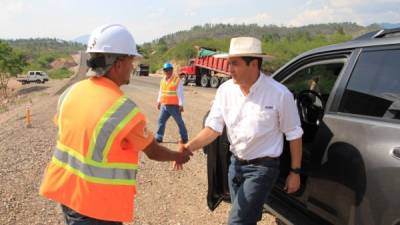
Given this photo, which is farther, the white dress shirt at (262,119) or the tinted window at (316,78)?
the tinted window at (316,78)

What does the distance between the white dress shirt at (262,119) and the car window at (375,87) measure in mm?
409

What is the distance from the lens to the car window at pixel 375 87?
10.1 ft

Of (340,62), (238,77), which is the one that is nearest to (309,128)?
(340,62)

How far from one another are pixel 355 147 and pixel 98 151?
1.59m

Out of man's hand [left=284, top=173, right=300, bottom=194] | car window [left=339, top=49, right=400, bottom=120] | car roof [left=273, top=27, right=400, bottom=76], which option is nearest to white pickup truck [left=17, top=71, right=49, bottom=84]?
car roof [left=273, top=27, right=400, bottom=76]

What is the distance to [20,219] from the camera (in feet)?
18.1

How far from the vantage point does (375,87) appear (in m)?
3.24

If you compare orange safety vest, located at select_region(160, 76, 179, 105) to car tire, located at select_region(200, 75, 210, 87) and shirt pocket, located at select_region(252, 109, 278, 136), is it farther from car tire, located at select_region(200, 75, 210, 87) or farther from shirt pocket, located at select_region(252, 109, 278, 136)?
car tire, located at select_region(200, 75, 210, 87)

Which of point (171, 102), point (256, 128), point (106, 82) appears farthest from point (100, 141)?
point (171, 102)

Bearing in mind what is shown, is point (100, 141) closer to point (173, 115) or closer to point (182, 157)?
point (182, 157)

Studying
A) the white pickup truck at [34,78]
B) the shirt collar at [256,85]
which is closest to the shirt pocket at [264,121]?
the shirt collar at [256,85]

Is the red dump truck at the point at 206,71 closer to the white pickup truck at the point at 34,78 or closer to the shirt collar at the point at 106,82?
the shirt collar at the point at 106,82

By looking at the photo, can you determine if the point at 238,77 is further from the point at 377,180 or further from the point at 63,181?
the point at 63,181

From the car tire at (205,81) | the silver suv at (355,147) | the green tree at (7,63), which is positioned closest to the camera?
the silver suv at (355,147)
